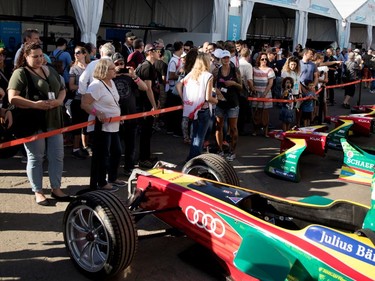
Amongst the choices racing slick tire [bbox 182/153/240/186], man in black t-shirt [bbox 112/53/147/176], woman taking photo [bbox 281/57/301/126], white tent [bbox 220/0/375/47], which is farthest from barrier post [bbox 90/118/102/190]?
white tent [bbox 220/0/375/47]

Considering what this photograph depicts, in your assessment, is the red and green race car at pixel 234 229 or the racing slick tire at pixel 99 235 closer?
the red and green race car at pixel 234 229

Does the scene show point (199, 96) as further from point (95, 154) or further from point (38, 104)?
point (38, 104)

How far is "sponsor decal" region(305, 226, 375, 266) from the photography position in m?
2.97

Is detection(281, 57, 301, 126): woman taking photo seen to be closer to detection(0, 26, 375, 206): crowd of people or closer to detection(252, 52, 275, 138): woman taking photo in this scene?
detection(0, 26, 375, 206): crowd of people

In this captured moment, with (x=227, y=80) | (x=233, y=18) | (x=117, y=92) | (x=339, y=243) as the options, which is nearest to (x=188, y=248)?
(x=339, y=243)

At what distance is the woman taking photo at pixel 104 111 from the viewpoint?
5.04 m

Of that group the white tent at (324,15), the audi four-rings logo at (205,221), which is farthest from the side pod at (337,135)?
the white tent at (324,15)

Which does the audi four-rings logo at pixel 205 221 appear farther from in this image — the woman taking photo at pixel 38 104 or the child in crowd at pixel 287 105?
the child in crowd at pixel 287 105

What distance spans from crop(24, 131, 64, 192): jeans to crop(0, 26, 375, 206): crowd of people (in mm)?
11

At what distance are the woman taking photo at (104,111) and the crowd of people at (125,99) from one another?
11 millimetres

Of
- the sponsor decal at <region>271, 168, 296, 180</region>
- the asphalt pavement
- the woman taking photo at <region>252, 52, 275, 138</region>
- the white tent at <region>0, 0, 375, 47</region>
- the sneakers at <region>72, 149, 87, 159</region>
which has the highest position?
the white tent at <region>0, 0, 375, 47</region>

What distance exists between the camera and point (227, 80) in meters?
7.03

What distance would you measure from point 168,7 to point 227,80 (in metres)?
14.0

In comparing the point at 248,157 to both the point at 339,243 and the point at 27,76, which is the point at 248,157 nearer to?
the point at 27,76
